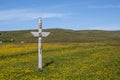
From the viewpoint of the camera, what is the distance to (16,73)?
2544 cm

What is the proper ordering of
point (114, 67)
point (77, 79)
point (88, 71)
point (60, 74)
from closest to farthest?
1. point (77, 79)
2. point (60, 74)
3. point (88, 71)
4. point (114, 67)

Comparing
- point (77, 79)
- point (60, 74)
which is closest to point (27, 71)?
point (60, 74)

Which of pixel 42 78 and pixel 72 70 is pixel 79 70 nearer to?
pixel 72 70

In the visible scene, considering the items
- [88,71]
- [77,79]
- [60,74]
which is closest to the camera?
[77,79]

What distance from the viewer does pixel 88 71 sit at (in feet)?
84.5

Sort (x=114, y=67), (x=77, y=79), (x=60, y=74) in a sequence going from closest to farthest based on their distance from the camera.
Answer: (x=77, y=79) < (x=60, y=74) < (x=114, y=67)

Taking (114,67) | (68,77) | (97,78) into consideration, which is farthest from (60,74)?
(114,67)

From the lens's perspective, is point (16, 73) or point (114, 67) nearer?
point (16, 73)

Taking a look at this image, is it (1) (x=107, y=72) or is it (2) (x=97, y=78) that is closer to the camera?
(2) (x=97, y=78)

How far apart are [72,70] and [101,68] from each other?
2.57 meters

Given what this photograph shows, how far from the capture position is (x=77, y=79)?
21.6 m

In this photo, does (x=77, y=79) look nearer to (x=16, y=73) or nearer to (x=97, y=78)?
(x=97, y=78)

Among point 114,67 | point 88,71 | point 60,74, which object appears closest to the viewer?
point 60,74

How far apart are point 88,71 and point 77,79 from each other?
4.32 metres
